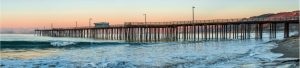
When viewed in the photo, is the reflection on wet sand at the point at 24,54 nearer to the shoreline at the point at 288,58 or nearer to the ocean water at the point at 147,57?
the ocean water at the point at 147,57

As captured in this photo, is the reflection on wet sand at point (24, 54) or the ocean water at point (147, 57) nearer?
the ocean water at point (147, 57)

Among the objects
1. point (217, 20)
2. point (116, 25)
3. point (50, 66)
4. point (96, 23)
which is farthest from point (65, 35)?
point (50, 66)

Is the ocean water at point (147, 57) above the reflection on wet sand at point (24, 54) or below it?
above

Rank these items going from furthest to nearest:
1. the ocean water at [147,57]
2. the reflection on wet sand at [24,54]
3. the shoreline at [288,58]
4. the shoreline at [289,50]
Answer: the reflection on wet sand at [24,54] < the shoreline at [289,50] < the ocean water at [147,57] < the shoreline at [288,58]

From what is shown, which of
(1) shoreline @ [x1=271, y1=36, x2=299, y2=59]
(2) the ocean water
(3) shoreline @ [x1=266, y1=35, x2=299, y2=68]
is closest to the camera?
(3) shoreline @ [x1=266, y1=35, x2=299, y2=68]

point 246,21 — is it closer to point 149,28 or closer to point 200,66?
point 149,28

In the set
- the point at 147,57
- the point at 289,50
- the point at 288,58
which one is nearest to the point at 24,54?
the point at 147,57

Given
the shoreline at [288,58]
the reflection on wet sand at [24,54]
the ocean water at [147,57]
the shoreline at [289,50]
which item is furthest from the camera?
the reflection on wet sand at [24,54]

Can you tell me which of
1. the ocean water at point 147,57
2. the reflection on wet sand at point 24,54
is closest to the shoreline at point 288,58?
the ocean water at point 147,57

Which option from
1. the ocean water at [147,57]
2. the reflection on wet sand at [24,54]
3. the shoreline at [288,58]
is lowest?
the reflection on wet sand at [24,54]

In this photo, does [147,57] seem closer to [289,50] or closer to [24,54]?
[289,50]

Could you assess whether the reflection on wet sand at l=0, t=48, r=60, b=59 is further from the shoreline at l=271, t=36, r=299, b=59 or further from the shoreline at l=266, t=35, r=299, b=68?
the shoreline at l=266, t=35, r=299, b=68

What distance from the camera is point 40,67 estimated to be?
18312 mm

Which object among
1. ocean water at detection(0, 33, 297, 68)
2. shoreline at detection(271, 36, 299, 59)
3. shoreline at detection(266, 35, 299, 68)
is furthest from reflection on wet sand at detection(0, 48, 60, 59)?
shoreline at detection(266, 35, 299, 68)
